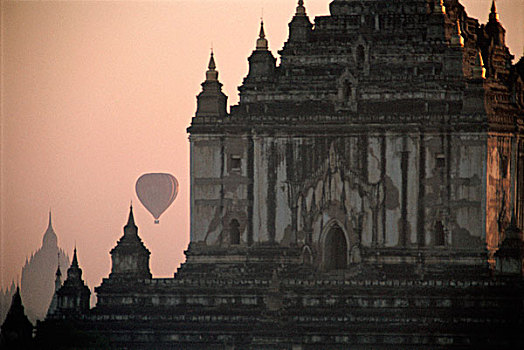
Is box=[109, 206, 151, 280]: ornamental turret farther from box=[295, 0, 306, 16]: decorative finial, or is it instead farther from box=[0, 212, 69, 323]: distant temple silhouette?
box=[0, 212, 69, 323]: distant temple silhouette

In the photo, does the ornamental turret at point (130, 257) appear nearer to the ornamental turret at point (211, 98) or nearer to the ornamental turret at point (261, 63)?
the ornamental turret at point (211, 98)

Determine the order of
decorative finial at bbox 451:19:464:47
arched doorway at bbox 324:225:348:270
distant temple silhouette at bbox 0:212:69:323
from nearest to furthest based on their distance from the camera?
1. arched doorway at bbox 324:225:348:270
2. decorative finial at bbox 451:19:464:47
3. distant temple silhouette at bbox 0:212:69:323

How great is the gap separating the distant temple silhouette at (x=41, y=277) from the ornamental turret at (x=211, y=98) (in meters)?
41.4

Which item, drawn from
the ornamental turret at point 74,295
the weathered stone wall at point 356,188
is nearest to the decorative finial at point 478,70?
the weathered stone wall at point 356,188

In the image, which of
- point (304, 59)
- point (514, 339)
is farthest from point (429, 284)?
point (304, 59)

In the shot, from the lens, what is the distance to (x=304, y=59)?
101m

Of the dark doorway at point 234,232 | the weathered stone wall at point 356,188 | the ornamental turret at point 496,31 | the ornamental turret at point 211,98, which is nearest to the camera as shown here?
the weathered stone wall at point 356,188

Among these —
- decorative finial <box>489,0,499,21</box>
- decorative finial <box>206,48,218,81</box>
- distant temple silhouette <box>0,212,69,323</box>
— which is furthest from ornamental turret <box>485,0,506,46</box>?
distant temple silhouette <box>0,212,69,323</box>

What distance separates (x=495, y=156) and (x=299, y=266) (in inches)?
348

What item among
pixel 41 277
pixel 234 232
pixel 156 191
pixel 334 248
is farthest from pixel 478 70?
pixel 41 277

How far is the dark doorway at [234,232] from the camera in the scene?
100562mm

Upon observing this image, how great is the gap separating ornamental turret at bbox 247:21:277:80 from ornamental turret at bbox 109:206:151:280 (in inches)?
303

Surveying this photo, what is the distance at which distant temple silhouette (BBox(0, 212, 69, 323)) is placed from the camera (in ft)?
487

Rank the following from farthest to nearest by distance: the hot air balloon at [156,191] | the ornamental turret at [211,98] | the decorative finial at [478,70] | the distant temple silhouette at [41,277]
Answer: the distant temple silhouette at [41,277]
the hot air balloon at [156,191]
the ornamental turret at [211,98]
the decorative finial at [478,70]
